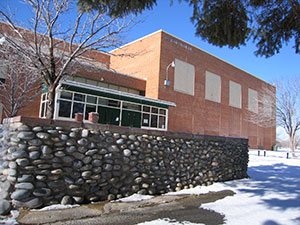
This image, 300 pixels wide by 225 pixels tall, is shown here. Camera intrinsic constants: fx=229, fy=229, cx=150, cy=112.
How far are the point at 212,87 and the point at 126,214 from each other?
101ft

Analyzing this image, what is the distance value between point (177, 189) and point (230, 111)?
31224 millimetres

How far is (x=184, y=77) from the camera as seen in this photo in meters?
29.6

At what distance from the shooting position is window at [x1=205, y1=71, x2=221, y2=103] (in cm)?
3294

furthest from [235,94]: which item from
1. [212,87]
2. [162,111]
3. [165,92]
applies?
[162,111]

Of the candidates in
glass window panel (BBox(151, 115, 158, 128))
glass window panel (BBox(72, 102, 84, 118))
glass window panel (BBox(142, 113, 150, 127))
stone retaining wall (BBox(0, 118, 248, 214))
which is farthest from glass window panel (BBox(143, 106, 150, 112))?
stone retaining wall (BBox(0, 118, 248, 214))

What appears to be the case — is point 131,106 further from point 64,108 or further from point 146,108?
point 64,108

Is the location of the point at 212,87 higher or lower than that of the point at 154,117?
higher

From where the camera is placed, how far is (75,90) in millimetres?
15695

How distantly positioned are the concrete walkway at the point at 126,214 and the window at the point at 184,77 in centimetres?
2292

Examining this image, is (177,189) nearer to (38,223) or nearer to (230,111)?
(38,223)

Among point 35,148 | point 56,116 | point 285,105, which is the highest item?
point 285,105

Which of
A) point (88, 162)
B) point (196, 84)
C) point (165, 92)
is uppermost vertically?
point (196, 84)

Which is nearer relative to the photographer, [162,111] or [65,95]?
[65,95]

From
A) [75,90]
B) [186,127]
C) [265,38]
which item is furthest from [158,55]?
[265,38]
